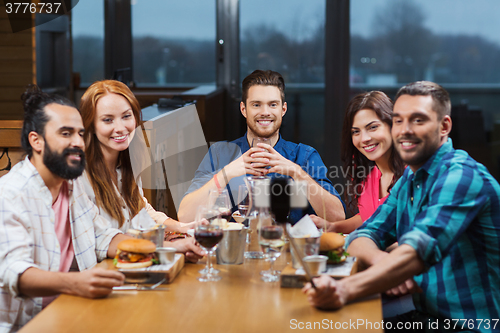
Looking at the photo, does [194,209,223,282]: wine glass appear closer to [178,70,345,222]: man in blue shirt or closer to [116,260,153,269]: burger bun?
[116,260,153,269]: burger bun

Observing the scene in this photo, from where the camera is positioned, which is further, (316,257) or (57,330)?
(316,257)

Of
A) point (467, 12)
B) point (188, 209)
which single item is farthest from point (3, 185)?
point (467, 12)

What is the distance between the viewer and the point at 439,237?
4.76 feet

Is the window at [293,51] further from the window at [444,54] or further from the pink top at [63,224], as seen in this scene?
the pink top at [63,224]

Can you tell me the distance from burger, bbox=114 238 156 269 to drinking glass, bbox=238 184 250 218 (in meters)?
0.44

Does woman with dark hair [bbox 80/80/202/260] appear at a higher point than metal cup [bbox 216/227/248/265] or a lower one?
higher

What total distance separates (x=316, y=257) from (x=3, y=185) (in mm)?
1032

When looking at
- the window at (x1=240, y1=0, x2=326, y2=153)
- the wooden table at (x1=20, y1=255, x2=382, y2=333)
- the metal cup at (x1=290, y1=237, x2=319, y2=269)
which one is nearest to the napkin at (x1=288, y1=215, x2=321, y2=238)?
the metal cup at (x1=290, y1=237, x2=319, y2=269)

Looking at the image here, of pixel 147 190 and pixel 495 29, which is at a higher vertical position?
pixel 495 29

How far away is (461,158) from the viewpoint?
1569mm

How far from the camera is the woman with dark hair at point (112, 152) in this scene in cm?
205

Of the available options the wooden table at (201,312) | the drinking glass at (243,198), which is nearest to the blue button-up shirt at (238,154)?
the drinking glass at (243,198)

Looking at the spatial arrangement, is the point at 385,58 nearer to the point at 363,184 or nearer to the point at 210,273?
the point at 363,184

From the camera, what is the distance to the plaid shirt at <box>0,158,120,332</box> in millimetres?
1466
